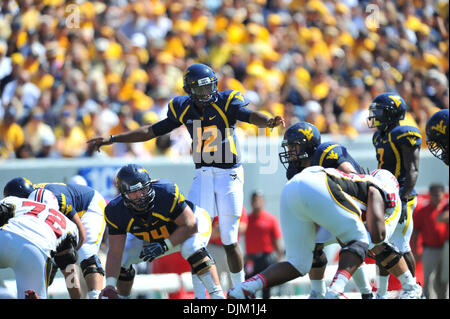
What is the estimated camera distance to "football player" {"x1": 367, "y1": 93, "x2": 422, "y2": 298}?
7.33m

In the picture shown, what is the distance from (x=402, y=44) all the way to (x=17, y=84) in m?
6.94

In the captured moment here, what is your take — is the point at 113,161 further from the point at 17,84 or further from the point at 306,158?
the point at 306,158

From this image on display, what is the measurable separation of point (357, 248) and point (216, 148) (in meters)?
1.85

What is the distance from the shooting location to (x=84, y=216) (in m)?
7.32

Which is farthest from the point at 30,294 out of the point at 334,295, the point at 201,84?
the point at 201,84

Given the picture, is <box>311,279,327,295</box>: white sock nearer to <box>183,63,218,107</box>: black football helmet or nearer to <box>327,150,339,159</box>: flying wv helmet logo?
<box>327,150,339,159</box>: flying wv helmet logo

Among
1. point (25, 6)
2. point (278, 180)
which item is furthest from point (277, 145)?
point (25, 6)

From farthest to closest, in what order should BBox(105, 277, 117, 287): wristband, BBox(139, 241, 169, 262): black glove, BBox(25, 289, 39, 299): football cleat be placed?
BBox(105, 277, 117, 287): wristband, BBox(139, 241, 169, 262): black glove, BBox(25, 289, 39, 299): football cleat

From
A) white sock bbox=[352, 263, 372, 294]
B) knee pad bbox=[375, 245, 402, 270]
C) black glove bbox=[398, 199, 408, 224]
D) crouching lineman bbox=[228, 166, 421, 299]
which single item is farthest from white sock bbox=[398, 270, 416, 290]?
crouching lineman bbox=[228, 166, 421, 299]

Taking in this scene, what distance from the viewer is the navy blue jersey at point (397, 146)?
24.4 feet

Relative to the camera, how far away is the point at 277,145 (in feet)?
33.5

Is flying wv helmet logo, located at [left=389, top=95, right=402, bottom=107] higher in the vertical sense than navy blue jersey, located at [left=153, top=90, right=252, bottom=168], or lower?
higher

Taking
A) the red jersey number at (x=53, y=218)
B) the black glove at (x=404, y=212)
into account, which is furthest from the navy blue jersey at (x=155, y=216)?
the black glove at (x=404, y=212)

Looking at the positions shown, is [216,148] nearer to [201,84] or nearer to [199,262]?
[201,84]
